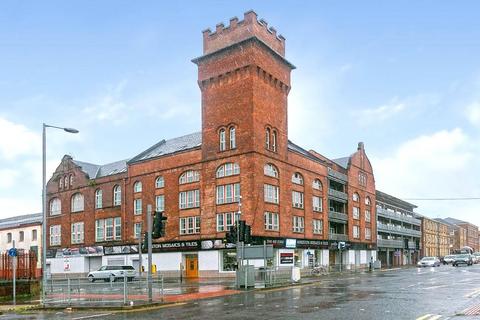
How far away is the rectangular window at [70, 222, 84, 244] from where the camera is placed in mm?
65812

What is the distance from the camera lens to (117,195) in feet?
205

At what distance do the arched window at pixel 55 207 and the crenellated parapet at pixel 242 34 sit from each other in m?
30.3

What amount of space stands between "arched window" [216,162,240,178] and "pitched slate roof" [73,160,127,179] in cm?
1859

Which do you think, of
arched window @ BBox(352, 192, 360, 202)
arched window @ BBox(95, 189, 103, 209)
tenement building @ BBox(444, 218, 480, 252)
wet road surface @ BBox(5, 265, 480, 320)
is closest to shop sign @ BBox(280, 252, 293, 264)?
arched window @ BBox(352, 192, 360, 202)

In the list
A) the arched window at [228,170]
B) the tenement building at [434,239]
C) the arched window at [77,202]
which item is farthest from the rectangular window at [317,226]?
the tenement building at [434,239]

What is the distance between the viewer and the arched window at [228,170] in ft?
164

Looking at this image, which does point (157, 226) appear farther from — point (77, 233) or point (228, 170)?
point (77, 233)

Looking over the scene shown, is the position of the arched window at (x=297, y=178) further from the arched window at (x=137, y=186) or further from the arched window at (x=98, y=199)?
the arched window at (x=98, y=199)

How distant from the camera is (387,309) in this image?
16891 millimetres

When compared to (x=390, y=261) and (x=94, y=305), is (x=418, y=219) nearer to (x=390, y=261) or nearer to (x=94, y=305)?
(x=390, y=261)

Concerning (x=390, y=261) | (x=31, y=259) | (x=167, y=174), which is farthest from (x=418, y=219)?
(x=31, y=259)

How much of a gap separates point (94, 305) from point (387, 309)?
11142 mm

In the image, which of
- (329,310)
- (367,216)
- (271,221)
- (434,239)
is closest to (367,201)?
(367,216)

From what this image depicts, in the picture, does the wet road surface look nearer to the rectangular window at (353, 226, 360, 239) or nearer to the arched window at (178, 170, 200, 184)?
the arched window at (178, 170, 200, 184)
